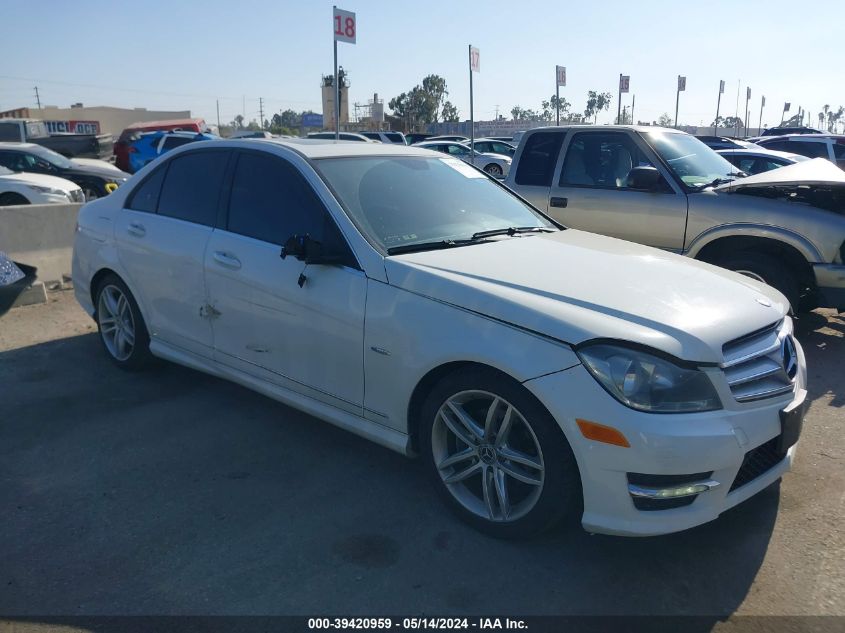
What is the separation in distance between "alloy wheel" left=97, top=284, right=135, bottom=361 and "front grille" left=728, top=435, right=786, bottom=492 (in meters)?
4.06

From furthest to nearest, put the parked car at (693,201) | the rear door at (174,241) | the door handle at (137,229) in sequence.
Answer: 1. the parked car at (693,201)
2. the door handle at (137,229)
3. the rear door at (174,241)

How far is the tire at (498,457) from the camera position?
2.87 metres

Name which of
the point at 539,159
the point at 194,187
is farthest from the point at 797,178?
the point at 194,187

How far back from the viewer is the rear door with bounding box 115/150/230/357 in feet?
14.5

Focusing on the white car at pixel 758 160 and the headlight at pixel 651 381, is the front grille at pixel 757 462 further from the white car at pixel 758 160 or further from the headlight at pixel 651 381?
the white car at pixel 758 160

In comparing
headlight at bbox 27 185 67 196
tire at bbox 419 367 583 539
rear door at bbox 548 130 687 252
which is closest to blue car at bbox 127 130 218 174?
headlight at bbox 27 185 67 196

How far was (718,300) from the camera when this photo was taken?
3.20 m

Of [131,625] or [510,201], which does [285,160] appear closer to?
[510,201]

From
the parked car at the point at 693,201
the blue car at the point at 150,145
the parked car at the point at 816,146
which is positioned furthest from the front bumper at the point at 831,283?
the blue car at the point at 150,145

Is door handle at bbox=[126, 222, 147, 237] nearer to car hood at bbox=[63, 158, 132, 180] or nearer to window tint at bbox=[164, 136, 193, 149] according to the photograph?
car hood at bbox=[63, 158, 132, 180]

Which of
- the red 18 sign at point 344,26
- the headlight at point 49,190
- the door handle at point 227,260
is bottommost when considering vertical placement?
the headlight at point 49,190

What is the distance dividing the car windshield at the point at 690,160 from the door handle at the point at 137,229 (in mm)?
4569

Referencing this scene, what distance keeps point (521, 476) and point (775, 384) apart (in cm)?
115

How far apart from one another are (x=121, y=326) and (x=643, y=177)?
450 cm
